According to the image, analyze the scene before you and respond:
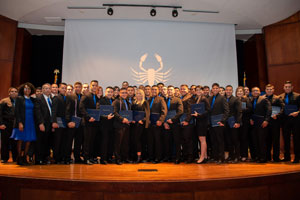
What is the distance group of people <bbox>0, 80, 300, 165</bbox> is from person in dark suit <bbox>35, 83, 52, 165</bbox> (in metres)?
0.02

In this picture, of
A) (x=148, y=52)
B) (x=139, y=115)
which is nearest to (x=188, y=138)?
(x=139, y=115)

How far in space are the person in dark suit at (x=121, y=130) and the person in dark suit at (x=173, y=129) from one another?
0.80 m

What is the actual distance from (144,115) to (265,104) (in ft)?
8.05

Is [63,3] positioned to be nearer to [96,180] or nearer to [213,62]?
[213,62]

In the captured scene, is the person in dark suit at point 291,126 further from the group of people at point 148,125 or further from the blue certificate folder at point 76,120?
the blue certificate folder at point 76,120

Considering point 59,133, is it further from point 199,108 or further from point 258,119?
point 258,119

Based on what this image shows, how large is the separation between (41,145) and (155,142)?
220 cm

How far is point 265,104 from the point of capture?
174 inches

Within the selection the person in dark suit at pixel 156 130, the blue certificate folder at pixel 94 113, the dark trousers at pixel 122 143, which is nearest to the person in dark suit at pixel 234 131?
the person in dark suit at pixel 156 130

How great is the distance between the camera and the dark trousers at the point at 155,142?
4449 mm

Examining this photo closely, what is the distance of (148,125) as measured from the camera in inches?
176

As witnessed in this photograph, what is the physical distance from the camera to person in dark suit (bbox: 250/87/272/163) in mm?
4316

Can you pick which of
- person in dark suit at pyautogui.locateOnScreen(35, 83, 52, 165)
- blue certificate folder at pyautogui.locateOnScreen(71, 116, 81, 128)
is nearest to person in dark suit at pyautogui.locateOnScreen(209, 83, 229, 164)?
blue certificate folder at pyautogui.locateOnScreen(71, 116, 81, 128)

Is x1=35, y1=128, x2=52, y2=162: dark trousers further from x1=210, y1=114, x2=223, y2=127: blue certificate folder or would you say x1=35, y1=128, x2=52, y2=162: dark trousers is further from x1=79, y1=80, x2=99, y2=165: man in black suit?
x1=210, y1=114, x2=223, y2=127: blue certificate folder
